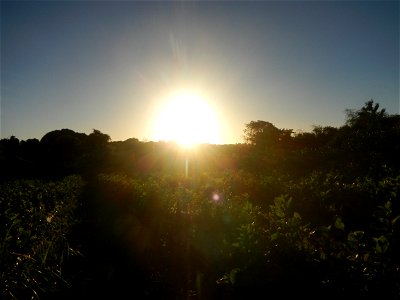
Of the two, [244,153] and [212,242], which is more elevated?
[244,153]

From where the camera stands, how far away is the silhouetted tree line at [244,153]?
87.9 feet

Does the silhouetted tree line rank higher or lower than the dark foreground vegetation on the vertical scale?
higher

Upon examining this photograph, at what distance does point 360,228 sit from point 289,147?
4997 centimetres

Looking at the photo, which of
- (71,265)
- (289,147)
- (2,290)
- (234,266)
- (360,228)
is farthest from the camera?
(289,147)

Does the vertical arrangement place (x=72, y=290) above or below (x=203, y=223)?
below

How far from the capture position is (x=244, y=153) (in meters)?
44.3

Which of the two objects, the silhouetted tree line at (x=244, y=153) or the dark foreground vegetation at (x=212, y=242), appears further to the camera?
the silhouetted tree line at (x=244, y=153)

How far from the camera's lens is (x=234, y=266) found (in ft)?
19.5

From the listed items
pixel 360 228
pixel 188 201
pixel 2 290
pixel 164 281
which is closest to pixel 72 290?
pixel 164 281

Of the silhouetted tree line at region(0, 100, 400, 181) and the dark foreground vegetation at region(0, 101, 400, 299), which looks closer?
the dark foreground vegetation at region(0, 101, 400, 299)

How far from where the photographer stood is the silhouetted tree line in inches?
1055

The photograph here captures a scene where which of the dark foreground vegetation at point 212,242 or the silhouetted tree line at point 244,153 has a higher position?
the silhouetted tree line at point 244,153

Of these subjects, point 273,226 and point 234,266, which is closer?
point 234,266

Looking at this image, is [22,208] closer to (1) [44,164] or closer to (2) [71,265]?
(2) [71,265]
